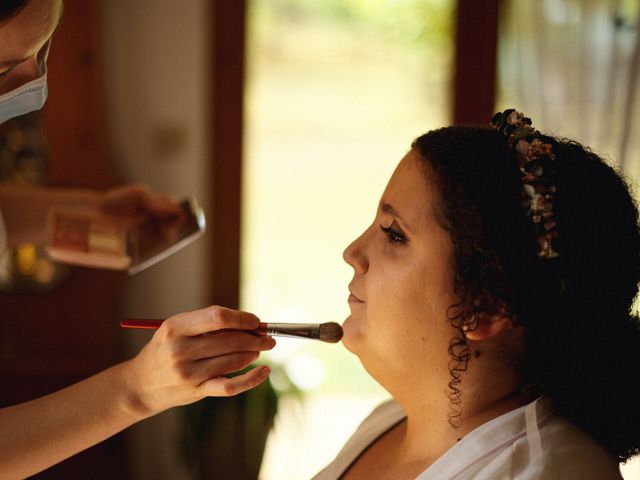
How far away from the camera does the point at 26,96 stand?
4.49ft

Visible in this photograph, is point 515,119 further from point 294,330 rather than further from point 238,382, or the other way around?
point 238,382

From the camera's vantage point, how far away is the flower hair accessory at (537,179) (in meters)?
1.16

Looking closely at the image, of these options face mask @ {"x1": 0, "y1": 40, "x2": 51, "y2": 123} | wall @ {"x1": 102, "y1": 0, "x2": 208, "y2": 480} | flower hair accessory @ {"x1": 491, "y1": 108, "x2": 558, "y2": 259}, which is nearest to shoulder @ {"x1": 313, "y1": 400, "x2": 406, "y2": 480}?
flower hair accessory @ {"x1": 491, "y1": 108, "x2": 558, "y2": 259}

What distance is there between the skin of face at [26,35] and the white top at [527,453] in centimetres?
87

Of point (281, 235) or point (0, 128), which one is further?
point (281, 235)

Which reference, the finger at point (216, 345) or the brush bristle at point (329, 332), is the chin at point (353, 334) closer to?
the brush bristle at point (329, 332)

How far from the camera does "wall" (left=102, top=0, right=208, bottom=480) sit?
129 inches

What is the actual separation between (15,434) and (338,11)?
96.0 inches

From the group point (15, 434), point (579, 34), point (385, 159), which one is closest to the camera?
point (15, 434)

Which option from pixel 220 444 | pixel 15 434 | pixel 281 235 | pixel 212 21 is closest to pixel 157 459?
pixel 220 444

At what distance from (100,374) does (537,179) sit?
72 centimetres

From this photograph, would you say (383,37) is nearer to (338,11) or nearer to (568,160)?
(338,11)

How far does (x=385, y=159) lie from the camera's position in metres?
3.35

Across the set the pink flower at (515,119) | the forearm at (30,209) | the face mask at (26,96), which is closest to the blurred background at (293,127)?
the forearm at (30,209)
